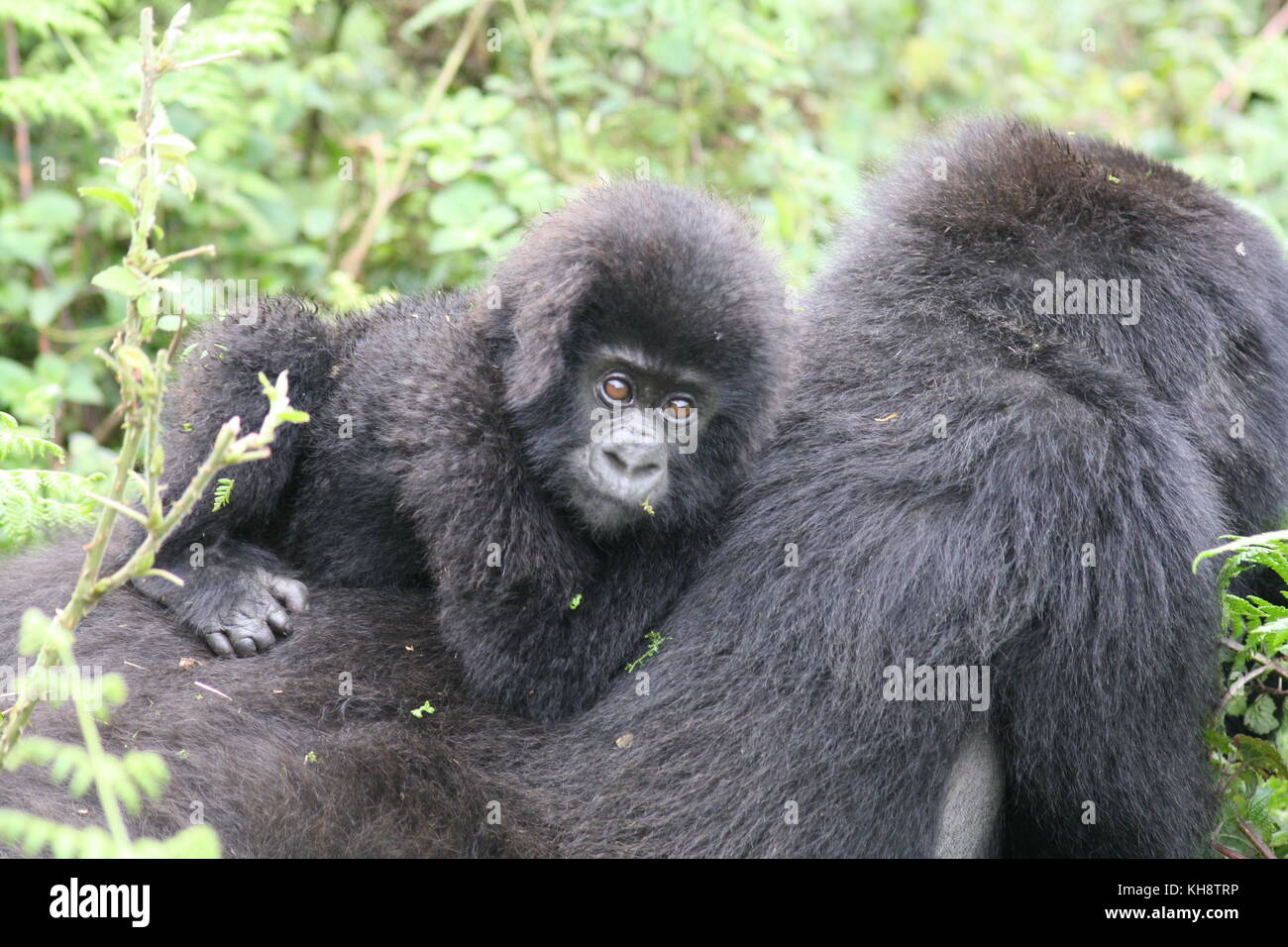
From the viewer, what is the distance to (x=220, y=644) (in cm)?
338

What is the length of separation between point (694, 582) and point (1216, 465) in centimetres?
139

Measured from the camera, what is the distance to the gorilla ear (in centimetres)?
330

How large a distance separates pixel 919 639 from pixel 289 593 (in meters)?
1.61

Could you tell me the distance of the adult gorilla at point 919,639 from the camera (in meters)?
3.08

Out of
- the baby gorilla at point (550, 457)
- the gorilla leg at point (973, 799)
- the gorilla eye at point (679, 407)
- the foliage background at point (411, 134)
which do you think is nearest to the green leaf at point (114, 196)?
the baby gorilla at point (550, 457)

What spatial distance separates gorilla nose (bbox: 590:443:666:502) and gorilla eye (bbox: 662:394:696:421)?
0.12m

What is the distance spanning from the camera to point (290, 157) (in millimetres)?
7074

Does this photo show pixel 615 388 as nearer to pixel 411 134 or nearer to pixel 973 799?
pixel 973 799

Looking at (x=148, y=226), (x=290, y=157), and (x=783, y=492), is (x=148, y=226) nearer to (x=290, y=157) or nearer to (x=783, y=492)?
(x=783, y=492)

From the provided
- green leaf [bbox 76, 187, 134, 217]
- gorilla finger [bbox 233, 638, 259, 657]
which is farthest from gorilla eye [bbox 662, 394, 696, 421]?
green leaf [bbox 76, 187, 134, 217]

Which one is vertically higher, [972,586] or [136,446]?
[136,446]

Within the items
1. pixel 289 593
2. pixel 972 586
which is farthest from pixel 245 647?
pixel 972 586

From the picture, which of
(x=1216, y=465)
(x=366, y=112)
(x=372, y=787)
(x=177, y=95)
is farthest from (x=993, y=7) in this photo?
(x=372, y=787)

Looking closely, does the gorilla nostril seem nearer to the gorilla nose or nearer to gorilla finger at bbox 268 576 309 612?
the gorilla nose
